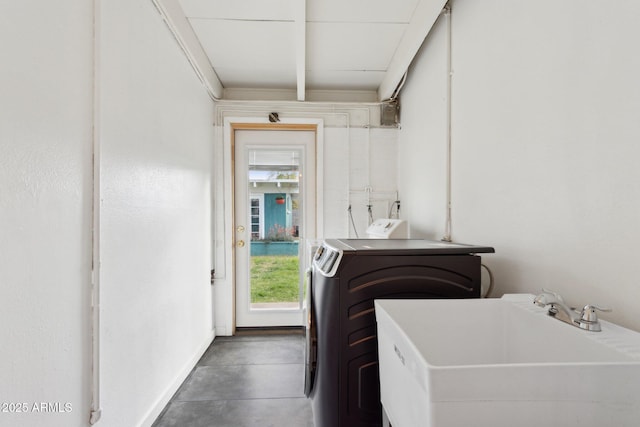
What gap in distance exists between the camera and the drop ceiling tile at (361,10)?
181 centimetres

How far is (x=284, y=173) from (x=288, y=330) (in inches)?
64.4

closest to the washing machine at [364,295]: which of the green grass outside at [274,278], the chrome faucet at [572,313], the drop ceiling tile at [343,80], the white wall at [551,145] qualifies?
the white wall at [551,145]

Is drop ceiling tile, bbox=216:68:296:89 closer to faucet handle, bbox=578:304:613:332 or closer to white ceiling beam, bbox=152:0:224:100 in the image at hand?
white ceiling beam, bbox=152:0:224:100

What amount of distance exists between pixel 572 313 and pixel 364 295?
2.06 feet

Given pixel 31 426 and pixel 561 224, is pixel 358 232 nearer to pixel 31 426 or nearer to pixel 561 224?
pixel 561 224

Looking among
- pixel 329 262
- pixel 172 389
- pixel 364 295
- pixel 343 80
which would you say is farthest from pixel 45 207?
pixel 343 80

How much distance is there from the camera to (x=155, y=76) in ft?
5.45

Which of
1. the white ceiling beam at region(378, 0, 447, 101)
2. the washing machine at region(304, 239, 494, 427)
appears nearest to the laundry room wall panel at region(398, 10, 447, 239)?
the white ceiling beam at region(378, 0, 447, 101)

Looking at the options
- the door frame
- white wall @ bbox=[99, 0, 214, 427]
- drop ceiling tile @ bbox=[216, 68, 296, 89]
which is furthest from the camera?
the door frame

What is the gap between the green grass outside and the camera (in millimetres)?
3109

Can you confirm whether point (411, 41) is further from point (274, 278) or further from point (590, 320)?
point (274, 278)

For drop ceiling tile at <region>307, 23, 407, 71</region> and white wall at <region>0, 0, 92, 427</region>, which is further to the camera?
drop ceiling tile at <region>307, 23, 407, 71</region>

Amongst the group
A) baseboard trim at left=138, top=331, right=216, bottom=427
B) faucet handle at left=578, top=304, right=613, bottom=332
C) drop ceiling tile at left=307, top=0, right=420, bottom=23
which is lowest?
baseboard trim at left=138, top=331, right=216, bottom=427

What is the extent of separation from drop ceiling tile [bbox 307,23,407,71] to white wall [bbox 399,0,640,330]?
1.98ft
